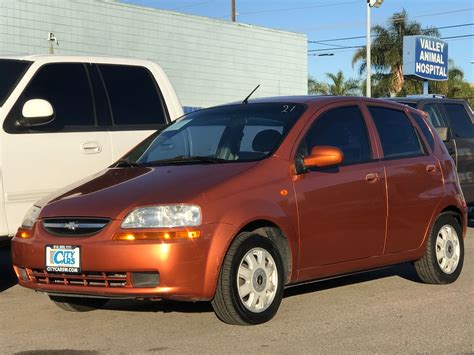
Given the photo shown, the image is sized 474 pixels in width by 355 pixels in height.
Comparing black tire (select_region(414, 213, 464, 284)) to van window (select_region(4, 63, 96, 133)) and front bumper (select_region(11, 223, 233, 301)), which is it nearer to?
front bumper (select_region(11, 223, 233, 301))

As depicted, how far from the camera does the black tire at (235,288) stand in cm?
525

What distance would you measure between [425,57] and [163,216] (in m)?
25.1

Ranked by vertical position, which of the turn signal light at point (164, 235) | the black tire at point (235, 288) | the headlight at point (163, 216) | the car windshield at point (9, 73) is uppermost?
the car windshield at point (9, 73)

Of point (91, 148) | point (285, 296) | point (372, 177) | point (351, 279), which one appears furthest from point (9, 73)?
point (351, 279)

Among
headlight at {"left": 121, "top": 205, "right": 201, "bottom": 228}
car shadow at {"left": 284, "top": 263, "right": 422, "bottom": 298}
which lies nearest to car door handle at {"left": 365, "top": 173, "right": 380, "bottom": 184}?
car shadow at {"left": 284, "top": 263, "right": 422, "bottom": 298}

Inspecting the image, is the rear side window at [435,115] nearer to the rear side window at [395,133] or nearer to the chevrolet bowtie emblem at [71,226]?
the rear side window at [395,133]

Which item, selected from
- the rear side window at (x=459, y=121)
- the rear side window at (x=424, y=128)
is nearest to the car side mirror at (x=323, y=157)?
the rear side window at (x=424, y=128)

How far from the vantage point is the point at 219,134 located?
6348mm

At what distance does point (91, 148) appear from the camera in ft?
23.2

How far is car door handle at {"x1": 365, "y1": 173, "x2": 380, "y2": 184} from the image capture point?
639cm

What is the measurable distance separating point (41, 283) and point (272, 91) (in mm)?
27717

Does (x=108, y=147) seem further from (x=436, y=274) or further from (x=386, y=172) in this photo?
(x=436, y=274)

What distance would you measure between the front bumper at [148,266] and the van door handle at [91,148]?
1.84 metres

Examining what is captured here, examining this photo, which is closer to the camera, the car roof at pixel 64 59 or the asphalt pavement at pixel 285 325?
the asphalt pavement at pixel 285 325
